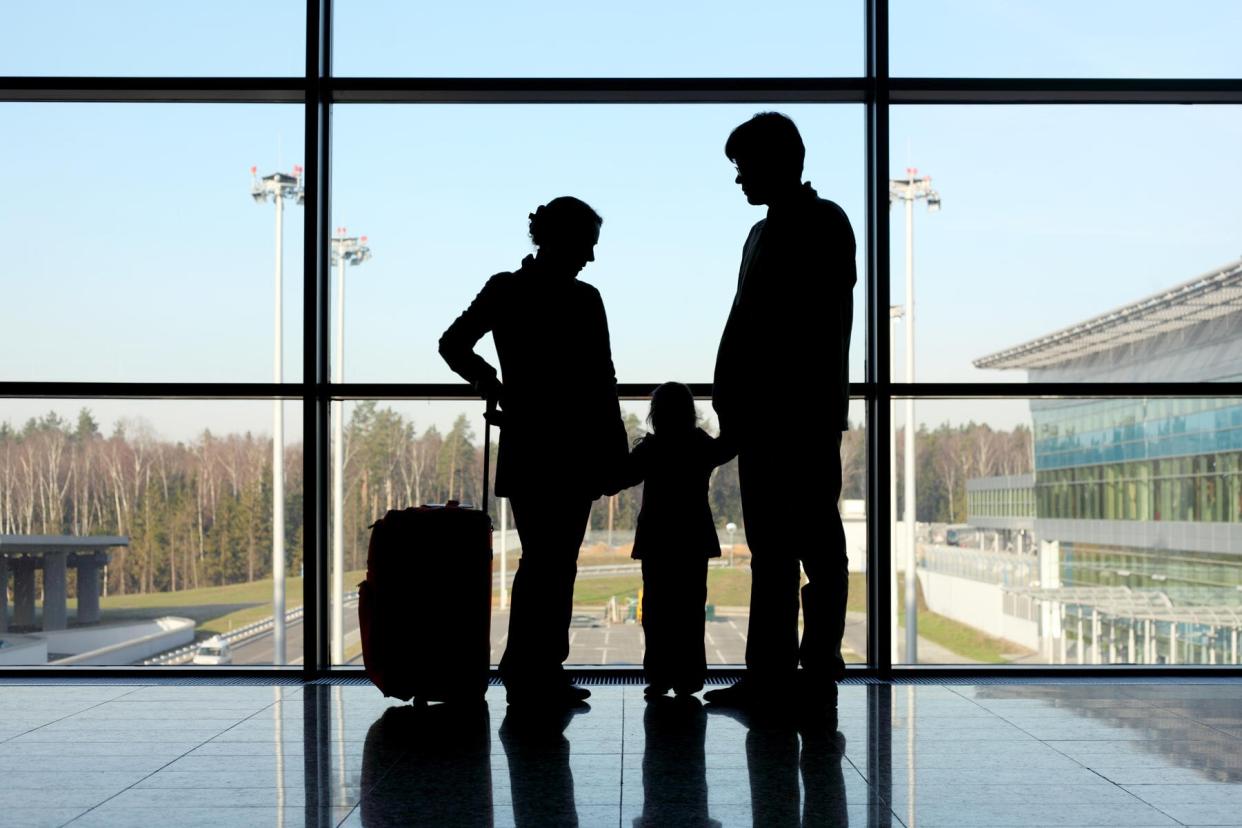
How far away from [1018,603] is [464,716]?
251cm

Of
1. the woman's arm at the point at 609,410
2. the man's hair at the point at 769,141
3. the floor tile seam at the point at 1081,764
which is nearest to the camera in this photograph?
the floor tile seam at the point at 1081,764

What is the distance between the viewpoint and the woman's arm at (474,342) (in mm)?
3588

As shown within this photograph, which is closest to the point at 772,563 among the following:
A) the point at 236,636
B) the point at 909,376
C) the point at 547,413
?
the point at 547,413

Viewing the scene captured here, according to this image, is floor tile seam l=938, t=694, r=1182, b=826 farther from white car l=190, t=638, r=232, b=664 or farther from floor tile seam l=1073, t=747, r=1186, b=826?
white car l=190, t=638, r=232, b=664

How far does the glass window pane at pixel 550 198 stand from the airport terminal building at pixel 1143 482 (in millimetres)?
993

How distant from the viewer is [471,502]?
4469mm

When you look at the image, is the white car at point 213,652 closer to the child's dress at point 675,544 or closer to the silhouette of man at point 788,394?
the child's dress at point 675,544

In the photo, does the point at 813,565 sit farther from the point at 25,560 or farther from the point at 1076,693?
the point at 25,560

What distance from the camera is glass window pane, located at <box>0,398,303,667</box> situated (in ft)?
15.1
